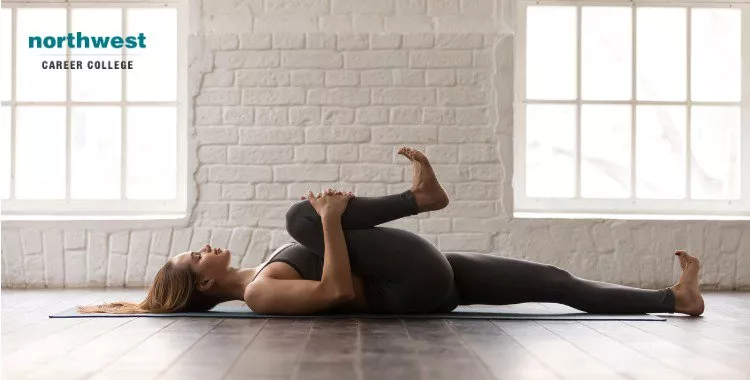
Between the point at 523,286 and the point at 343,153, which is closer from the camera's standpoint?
the point at 523,286

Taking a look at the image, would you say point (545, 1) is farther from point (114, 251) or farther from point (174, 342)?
point (174, 342)

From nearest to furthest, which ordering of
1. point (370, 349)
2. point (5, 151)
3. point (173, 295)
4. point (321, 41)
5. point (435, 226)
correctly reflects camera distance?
point (370, 349)
point (173, 295)
point (435, 226)
point (321, 41)
point (5, 151)

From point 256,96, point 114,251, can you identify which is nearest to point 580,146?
point 256,96

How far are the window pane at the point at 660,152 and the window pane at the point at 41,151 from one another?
4008 mm

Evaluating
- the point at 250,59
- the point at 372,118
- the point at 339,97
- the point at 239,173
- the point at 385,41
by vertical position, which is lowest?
the point at 239,173

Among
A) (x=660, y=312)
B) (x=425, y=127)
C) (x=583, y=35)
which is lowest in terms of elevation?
(x=660, y=312)

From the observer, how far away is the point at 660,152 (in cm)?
587

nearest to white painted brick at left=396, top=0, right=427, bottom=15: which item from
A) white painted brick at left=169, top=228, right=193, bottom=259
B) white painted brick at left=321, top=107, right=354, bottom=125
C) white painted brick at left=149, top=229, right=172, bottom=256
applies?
white painted brick at left=321, top=107, right=354, bottom=125

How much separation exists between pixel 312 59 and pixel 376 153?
0.75 meters

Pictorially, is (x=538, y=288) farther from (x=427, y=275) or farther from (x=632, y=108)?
(x=632, y=108)

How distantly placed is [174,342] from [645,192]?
402 centimetres

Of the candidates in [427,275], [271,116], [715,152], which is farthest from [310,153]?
[715,152]

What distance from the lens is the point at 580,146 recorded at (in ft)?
19.2

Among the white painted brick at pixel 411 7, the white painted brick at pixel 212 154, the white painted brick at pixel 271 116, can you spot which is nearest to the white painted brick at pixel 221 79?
the white painted brick at pixel 271 116
